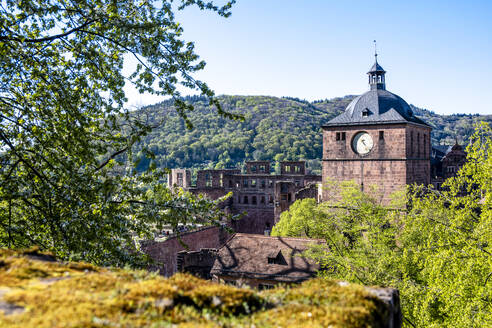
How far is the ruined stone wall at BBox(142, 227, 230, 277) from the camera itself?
24234 millimetres

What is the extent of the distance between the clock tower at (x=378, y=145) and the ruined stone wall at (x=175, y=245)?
9567 millimetres

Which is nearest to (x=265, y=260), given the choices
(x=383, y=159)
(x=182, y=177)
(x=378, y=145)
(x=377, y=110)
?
(x=383, y=159)

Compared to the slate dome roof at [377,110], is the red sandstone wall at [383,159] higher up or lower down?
lower down

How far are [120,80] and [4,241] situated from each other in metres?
3.13

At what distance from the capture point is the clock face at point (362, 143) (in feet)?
90.4

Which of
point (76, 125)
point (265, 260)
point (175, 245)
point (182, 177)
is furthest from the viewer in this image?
point (182, 177)

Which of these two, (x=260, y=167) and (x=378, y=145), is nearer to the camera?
(x=378, y=145)

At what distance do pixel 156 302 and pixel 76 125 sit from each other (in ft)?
14.5

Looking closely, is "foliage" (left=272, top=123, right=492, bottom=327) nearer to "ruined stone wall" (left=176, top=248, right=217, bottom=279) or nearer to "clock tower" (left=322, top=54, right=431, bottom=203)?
"clock tower" (left=322, top=54, right=431, bottom=203)

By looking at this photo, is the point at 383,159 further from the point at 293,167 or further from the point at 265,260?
the point at 293,167

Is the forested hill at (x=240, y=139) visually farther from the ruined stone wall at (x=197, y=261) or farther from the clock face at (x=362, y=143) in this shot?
the ruined stone wall at (x=197, y=261)

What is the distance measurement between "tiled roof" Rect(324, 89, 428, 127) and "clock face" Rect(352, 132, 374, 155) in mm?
883

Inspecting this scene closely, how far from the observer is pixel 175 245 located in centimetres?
2656

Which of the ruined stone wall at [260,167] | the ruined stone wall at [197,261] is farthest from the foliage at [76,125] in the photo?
the ruined stone wall at [260,167]
